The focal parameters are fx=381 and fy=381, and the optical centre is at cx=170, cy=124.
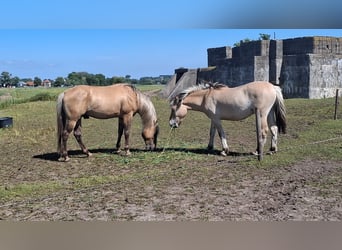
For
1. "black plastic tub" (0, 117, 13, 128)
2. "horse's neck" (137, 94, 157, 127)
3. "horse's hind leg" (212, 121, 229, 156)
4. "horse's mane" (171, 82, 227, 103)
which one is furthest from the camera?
"black plastic tub" (0, 117, 13, 128)

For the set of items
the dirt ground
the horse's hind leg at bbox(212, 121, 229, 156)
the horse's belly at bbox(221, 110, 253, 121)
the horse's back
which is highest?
the horse's back

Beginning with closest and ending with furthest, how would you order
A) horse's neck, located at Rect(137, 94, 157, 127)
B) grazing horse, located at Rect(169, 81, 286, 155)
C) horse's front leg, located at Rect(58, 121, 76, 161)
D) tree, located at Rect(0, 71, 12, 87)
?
tree, located at Rect(0, 71, 12, 87)
grazing horse, located at Rect(169, 81, 286, 155)
horse's front leg, located at Rect(58, 121, 76, 161)
horse's neck, located at Rect(137, 94, 157, 127)

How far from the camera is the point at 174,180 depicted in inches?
157

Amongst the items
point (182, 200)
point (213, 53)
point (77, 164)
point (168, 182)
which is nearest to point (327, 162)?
point (168, 182)

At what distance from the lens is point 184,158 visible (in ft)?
17.4

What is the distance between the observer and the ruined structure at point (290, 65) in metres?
14.6

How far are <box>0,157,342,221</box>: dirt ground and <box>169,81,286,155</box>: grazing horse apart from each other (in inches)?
54.5

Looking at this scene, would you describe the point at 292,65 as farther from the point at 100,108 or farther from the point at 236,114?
the point at 100,108

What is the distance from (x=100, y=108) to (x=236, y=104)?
197 cm

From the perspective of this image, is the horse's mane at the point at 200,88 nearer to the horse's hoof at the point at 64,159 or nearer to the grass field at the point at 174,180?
the grass field at the point at 174,180

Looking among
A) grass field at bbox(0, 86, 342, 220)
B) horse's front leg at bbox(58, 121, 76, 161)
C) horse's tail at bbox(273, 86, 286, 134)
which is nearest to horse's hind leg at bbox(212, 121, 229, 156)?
grass field at bbox(0, 86, 342, 220)

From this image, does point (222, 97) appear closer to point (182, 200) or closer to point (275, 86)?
point (275, 86)

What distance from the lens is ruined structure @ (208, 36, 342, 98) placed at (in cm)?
1455

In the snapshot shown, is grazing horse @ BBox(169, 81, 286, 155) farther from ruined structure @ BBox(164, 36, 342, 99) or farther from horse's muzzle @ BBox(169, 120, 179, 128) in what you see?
ruined structure @ BBox(164, 36, 342, 99)
